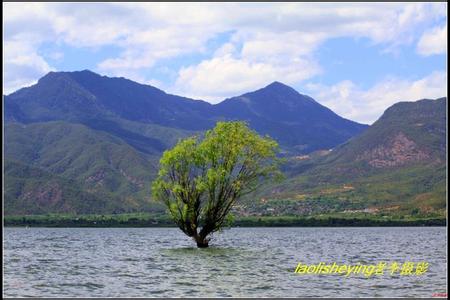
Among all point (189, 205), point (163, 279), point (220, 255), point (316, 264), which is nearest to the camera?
point (163, 279)

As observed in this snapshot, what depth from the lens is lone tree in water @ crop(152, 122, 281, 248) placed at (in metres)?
95.8

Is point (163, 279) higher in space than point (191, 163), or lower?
lower

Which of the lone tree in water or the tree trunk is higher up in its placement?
the lone tree in water

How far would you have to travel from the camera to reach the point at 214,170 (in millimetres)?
95188

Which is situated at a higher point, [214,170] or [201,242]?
[214,170]

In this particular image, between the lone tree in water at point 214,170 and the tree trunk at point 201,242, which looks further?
the tree trunk at point 201,242

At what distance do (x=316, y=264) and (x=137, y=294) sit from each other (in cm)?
3230

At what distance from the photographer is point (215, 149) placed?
96.5 m

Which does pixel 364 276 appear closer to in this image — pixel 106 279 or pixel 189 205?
pixel 106 279

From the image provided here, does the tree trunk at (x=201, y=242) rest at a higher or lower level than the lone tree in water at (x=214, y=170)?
lower

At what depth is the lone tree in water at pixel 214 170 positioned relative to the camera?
9575cm

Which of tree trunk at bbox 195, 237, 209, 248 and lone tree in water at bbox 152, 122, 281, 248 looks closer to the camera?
lone tree in water at bbox 152, 122, 281, 248

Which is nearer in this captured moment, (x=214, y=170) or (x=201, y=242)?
(x=214, y=170)

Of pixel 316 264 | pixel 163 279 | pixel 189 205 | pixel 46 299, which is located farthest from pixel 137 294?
pixel 189 205
